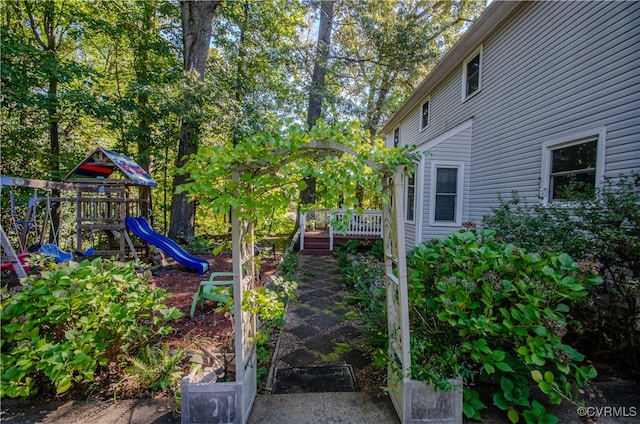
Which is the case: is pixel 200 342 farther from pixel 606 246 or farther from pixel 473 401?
pixel 606 246

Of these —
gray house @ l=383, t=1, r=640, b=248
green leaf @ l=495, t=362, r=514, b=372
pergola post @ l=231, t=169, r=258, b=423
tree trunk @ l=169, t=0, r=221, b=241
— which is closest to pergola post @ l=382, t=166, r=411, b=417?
green leaf @ l=495, t=362, r=514, b=372

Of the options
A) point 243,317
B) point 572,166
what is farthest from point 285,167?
point 572,166

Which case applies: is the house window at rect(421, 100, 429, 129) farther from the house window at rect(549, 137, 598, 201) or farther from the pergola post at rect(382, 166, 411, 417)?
the pergola post at rect(382, 166, 411, 417)

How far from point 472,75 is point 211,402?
8529 mm

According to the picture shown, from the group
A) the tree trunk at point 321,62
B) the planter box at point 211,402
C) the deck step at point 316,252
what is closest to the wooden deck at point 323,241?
the deck step at point 316,252

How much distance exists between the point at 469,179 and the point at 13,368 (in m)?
7.87

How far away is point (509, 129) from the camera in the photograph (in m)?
5.64

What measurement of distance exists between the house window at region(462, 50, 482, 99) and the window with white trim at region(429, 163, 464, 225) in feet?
6.69

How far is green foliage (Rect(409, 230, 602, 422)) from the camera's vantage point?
176 cm

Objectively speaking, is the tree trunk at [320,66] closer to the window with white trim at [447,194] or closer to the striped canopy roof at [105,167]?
the window with white trim at [447,194]

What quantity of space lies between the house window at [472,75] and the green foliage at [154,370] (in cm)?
802

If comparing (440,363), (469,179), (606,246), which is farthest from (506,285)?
(469,179)

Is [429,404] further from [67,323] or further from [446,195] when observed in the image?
[446,195]

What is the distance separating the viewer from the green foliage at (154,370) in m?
2.13
